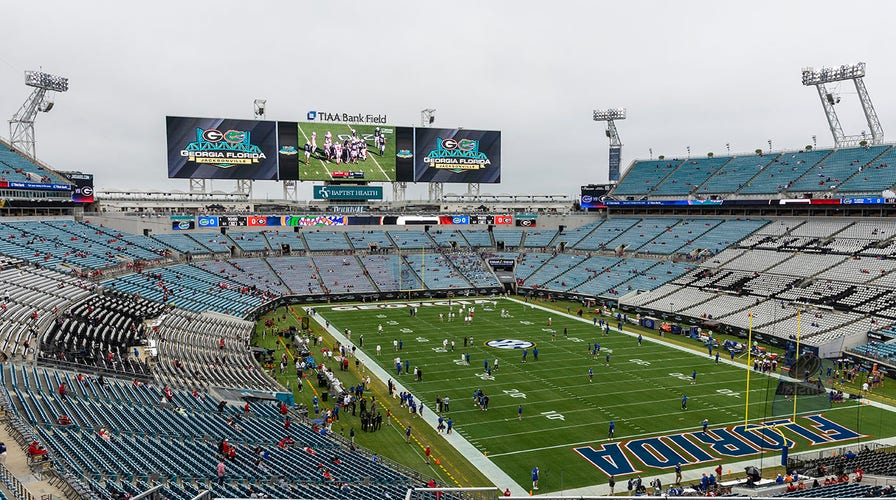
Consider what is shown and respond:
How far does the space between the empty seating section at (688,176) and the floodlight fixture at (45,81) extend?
2338 inches

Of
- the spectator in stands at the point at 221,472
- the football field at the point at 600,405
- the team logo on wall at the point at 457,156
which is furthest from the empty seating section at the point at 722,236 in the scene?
the spectator in stands at the point at 221,472

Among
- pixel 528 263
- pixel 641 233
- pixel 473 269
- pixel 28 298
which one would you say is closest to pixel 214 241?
pixel 473 269

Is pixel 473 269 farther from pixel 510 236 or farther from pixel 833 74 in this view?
pixel 833 74

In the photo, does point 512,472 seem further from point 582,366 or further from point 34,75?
point 34,75

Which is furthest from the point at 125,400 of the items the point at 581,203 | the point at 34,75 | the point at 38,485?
the point at 581,203

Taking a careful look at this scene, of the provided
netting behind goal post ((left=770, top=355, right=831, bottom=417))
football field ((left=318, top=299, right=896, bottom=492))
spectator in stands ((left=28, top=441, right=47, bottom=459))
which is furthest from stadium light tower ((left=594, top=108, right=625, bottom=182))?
spectator in stands ((left=28, top=441, right=47, bottom=459))

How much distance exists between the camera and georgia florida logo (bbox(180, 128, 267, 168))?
178 feet

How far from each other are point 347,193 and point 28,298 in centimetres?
3426

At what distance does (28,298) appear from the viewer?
28.4 m

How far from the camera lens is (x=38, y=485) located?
11.5m

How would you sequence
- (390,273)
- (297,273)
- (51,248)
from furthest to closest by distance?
(390,273), (297,273), (51,248)

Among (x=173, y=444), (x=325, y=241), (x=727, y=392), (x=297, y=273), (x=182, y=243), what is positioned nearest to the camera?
(x=173, y=444)

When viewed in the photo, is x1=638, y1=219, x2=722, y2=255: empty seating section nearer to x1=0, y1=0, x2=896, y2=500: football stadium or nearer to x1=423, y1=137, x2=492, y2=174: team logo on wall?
x1=0, y1=0, x2=896, y2=500: football stadium

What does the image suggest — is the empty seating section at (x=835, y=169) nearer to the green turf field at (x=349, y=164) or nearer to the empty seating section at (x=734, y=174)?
the empty seating section at (x=734, y=174)
